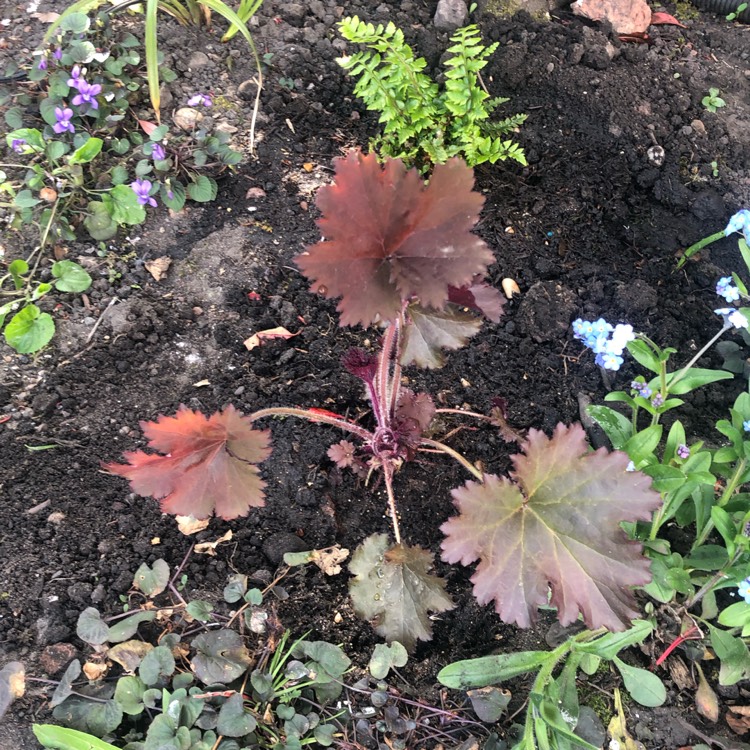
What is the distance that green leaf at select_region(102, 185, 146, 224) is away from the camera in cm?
207

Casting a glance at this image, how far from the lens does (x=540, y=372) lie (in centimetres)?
206

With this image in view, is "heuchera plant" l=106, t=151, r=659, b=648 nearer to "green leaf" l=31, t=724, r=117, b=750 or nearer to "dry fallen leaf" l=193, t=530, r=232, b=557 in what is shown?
"dry fallen leaf" l=193, t=530, r=232, b=557

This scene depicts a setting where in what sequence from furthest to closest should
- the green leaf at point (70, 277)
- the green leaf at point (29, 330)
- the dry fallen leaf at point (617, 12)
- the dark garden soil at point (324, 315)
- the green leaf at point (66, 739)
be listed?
the dry fallen leaf at point (617, 12)
the green leaf at point (70, 277)
the green leaf at point (29, 330)
the dark garden soil at point (324, 315)
the green leaf at point (66, 739)

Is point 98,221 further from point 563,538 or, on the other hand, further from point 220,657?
point 563,538

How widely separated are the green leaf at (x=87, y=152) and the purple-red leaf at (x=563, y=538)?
159 cm

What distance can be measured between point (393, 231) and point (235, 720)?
1.11 m

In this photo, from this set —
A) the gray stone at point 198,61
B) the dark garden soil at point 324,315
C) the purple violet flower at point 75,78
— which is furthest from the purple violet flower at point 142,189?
the gray stone at point 198,61

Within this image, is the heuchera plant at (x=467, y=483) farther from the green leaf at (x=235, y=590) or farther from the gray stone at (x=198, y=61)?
the gray stone at (x=198, y=61)

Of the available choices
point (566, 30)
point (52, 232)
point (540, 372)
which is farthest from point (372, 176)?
point (566, 30)

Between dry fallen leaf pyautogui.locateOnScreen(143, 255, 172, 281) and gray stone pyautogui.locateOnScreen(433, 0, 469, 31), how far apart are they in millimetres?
1529

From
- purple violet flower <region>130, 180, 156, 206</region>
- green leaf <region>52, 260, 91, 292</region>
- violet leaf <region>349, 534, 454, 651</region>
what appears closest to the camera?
violet leaf <region>349, 534, 454, 651</region>

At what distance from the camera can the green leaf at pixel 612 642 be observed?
1.49m

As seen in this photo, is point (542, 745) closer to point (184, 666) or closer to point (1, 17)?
point (184, 666)

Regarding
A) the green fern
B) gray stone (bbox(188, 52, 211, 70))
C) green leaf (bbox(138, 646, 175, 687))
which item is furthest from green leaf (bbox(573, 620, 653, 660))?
gray stone (bbox(188, 52, 211, 70))
